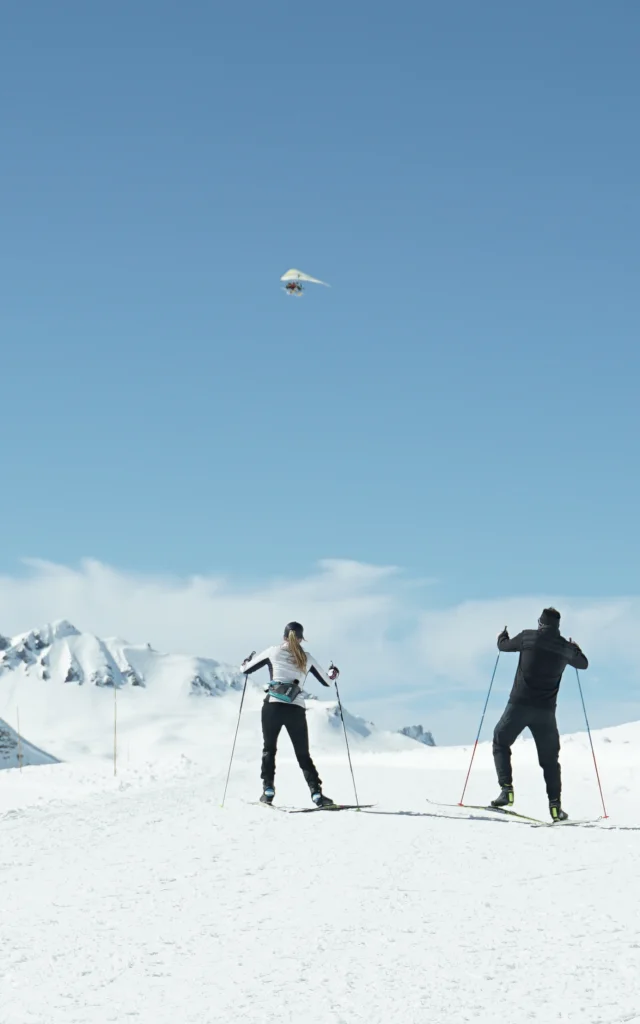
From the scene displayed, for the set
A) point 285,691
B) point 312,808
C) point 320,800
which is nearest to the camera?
point 312,808

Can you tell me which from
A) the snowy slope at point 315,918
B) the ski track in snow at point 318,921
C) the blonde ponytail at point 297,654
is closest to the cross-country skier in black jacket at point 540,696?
the snowy slope at point 315,918

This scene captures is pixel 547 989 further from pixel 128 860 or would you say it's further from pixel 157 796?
pixel 157 796

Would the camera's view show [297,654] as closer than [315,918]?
No

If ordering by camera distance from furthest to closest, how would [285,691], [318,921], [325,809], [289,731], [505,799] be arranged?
[289,731] < [285,691] < [505,799] < [325,809] < [318,921]

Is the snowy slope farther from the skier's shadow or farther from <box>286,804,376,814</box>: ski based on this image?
<box>286,804,376,814</box>: ski

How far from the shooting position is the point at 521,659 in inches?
576

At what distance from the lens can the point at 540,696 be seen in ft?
47.4

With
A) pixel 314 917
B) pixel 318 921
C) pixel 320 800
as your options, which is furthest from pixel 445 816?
pixel 318 921

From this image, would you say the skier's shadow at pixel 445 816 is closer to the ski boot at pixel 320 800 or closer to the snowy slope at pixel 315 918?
the snowy slope at pixel 315 918

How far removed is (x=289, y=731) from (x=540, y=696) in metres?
3.41

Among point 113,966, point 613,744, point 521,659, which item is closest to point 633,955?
point 113,966

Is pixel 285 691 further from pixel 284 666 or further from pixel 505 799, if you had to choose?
pixel 505 799

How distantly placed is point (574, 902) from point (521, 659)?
20.3 ft

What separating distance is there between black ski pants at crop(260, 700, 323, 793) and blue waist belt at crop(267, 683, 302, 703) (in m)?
0.10
